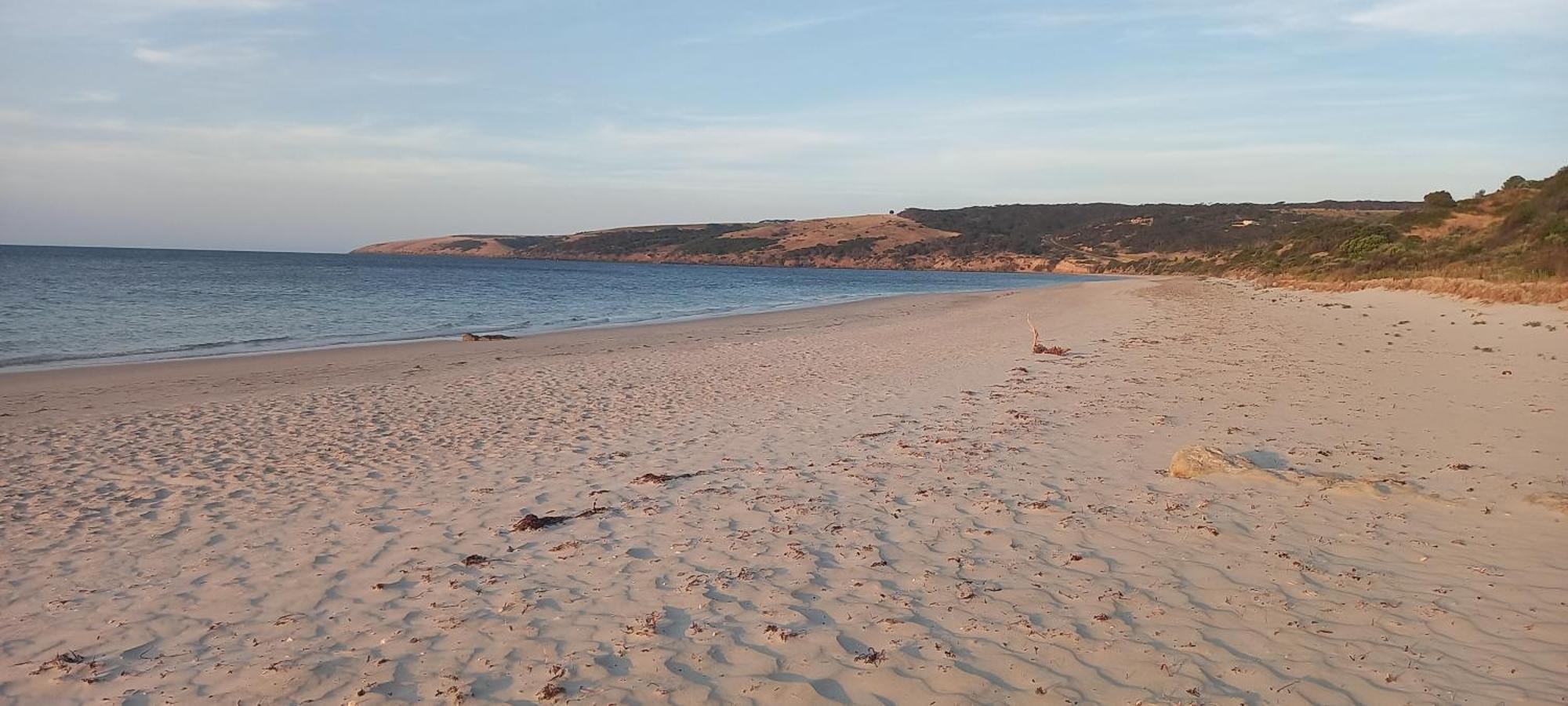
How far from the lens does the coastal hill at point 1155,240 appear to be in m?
33.3

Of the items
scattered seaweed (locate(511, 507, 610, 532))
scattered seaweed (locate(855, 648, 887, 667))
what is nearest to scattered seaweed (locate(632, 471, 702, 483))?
scattered seaweed (locate(511, 507, 610, 532))

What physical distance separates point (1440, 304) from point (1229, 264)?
45461mm

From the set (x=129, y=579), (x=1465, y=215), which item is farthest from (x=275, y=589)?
(x=1465, y=215)

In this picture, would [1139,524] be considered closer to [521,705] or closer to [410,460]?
[521,705]

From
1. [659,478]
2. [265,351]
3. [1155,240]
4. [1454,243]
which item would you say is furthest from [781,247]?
[659,478]

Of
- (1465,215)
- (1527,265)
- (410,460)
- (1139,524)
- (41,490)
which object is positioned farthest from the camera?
(1465,215)

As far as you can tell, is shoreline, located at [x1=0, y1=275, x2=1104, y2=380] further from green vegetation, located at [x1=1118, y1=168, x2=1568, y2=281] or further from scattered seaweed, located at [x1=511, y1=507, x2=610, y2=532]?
green vegetation, located at [x1=1118, y1=168, x2=1568, y2=281]

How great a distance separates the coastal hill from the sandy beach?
19080 mm

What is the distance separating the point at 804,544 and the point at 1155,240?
114103 millimetres

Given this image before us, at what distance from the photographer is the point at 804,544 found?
5.74 meters

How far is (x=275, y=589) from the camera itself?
5.15 m

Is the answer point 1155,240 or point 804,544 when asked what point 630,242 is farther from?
point 804,544

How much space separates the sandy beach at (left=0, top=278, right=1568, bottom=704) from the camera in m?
4.02

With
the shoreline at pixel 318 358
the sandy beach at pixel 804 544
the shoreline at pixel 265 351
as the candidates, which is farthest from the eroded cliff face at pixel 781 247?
the sandy beach at pixel 804 544
